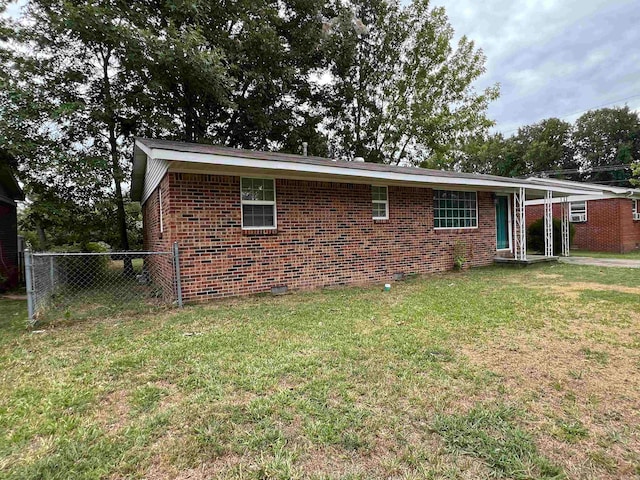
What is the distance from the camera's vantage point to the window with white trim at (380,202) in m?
8.80

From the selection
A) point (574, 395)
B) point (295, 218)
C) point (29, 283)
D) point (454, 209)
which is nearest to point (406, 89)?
point (454, 209)

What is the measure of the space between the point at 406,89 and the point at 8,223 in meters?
19.8

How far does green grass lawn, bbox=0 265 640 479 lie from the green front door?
691 centimetres

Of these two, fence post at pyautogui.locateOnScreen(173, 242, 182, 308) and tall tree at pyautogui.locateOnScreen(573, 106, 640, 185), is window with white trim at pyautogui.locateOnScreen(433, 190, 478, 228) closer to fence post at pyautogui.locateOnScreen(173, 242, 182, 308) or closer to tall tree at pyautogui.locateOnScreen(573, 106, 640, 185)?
fence post at pyautogui.locateOnScreen(173, 242, 182, 308)

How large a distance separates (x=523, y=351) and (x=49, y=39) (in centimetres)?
1555

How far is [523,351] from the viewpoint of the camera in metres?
3.64

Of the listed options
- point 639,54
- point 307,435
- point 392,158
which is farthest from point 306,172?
point 639,54

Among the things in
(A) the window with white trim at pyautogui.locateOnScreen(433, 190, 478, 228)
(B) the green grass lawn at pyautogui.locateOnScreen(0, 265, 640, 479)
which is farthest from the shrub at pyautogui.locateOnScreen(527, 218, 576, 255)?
(B) the green grass lawn at pyautogui.locateOnScreen(0, 265, 640, 479)

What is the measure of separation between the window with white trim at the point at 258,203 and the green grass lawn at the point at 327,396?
2.47 metres

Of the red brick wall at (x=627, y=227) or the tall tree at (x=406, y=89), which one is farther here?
the tall tree at (x=406, y=89)

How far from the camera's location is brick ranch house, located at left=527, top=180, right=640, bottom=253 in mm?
15781

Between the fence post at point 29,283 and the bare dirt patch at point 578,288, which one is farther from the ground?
the fence post at point 29,283

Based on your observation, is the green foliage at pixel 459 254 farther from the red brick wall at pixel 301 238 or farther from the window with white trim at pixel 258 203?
the window with white trim at pixel 258 203

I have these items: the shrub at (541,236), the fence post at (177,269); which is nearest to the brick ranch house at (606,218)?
the shrub at (541,236)
